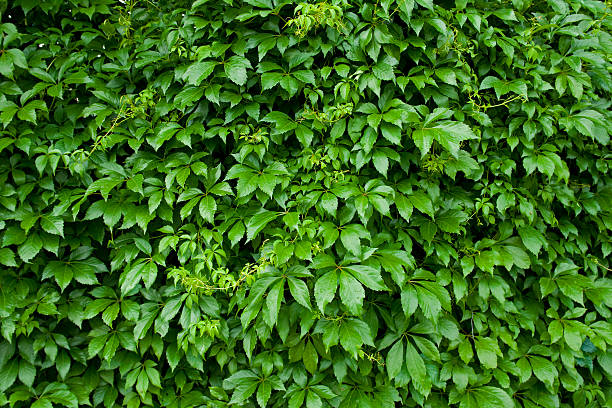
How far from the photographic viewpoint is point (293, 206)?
204cm

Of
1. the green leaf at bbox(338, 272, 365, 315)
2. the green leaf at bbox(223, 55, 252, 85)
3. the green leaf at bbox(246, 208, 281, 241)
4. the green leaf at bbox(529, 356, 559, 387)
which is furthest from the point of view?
the green leaf at bbox(529, 356, 559, 387)

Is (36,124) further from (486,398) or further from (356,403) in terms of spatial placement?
(486,398)

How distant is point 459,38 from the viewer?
2.19 meters

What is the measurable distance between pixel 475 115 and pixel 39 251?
7.32 ft

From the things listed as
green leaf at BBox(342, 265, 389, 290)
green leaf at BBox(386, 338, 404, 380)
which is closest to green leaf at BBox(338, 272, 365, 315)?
green leaf at BBox(342, 265, 389, 290)

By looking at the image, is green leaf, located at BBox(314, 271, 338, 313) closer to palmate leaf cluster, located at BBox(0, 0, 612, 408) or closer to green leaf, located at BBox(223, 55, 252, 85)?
palmate leaf cluster, located at BBox(0, 0, 612, 408)

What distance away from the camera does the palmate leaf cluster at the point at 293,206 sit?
198 centimetres

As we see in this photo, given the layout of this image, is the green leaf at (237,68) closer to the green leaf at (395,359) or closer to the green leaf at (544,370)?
the green leaf at (395,359)

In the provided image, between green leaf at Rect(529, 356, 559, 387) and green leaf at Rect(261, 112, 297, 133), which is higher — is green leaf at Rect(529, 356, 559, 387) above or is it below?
below

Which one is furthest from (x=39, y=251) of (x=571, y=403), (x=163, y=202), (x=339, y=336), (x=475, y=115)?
(x=571, y=403)

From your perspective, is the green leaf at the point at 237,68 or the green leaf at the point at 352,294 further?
the green leaf at the point at 237,68

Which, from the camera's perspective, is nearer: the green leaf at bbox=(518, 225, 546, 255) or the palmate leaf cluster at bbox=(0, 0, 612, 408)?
the palmate leaf cluster at bbox=(0, 0, 612, 408)

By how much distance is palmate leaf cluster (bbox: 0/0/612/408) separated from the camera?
1.98 metres

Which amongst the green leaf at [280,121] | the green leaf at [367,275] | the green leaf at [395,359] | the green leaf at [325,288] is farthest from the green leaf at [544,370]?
the green leaf at [280,121]
